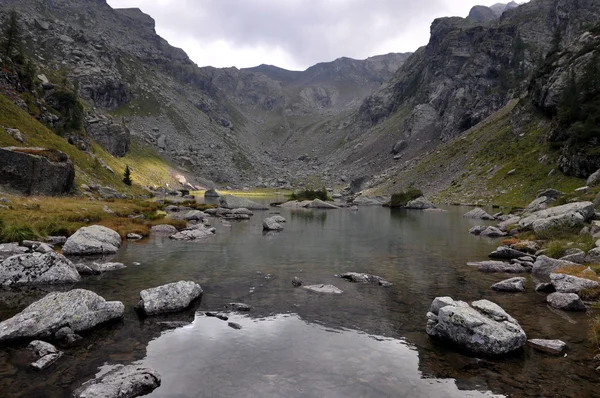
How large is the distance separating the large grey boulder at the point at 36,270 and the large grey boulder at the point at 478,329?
58.3 feet

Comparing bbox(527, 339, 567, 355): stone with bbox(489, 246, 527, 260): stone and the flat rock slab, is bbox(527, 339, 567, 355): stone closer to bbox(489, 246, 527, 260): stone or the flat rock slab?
the flat rock slab

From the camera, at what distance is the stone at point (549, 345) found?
39.8 ft

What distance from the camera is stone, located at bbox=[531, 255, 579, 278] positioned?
74.7ft

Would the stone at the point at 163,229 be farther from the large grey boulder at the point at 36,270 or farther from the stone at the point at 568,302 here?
the stone at the point at 568,302

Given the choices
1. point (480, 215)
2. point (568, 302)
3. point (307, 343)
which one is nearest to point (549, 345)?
point (568, 302)

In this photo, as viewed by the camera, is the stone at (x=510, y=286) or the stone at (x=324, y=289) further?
the stone at (x=510, y=286)

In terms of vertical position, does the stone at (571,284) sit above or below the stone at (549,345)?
above

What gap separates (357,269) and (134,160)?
130m

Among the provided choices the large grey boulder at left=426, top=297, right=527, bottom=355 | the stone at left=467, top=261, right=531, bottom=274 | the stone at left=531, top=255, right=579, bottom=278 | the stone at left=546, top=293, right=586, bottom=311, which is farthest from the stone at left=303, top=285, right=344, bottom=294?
the stone at left=531, top=255, right=579, bottom=278

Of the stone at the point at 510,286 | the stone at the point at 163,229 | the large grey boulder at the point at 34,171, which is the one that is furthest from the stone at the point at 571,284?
the large grey boulder at the point at 34,171

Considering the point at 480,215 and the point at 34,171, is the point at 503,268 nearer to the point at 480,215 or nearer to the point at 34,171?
the point at 480,215

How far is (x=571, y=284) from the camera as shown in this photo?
18.5 metres

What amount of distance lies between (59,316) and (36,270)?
7.66m

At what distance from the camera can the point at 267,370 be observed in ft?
35.3
